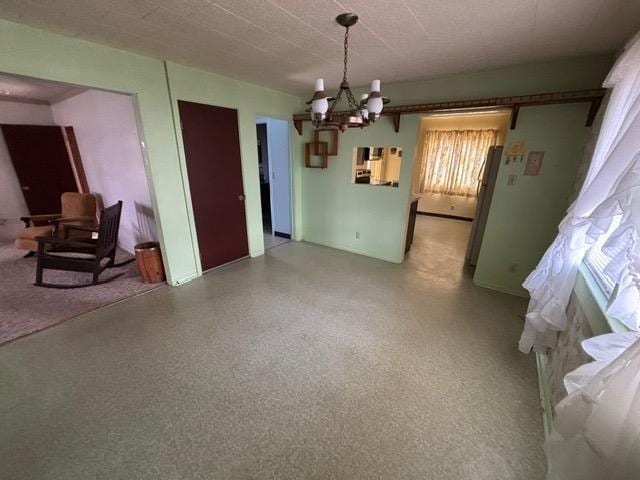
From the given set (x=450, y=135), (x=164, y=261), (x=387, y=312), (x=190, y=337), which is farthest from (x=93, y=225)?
(x=450, y=135)

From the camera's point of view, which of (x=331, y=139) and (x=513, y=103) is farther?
(x=331, y=139)

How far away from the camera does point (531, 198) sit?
8.63 feet

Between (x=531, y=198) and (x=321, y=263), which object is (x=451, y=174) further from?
(x=321, y=263)

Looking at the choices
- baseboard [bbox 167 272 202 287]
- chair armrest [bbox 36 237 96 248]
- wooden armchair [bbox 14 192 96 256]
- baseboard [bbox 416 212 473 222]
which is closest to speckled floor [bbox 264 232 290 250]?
baseboard [bbox 167 272 202 287]

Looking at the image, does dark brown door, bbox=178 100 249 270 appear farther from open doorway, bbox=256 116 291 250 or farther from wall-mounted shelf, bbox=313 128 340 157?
wall-mounted shelf, bbox=313 128 340 157

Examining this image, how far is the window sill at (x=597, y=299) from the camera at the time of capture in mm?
1065

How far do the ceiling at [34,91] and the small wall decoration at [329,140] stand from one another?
307cm

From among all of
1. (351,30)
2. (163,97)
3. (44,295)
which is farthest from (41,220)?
(351,30)

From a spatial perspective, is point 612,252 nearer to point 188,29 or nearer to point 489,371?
point 489,371

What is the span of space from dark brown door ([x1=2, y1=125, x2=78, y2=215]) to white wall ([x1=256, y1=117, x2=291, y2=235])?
11.5ft

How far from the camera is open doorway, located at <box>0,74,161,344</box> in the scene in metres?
2.66

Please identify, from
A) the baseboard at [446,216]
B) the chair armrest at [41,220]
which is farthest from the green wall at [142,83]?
the baseboard at [446,216]

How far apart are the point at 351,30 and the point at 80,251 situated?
3.72m

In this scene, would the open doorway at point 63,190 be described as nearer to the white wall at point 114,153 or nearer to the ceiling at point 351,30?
the white wall at point 114,153
